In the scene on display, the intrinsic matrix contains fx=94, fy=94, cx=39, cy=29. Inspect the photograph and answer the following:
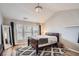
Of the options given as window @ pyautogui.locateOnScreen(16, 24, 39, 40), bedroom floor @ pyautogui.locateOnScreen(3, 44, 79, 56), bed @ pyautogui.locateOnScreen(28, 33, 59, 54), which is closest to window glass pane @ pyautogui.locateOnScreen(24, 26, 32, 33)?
window @ pyautogui.locateOnScreen(16, 24, 39, 40)

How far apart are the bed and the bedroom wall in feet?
0.34

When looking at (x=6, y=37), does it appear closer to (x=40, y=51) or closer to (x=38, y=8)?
(x=40, y=51)

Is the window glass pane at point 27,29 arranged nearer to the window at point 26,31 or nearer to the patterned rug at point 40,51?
the window at point 26,31

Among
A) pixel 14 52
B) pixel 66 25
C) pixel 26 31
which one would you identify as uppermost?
pixel 66 25

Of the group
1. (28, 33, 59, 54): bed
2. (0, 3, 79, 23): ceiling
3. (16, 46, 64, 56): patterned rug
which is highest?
(0, 3, 79, 23): ceiling

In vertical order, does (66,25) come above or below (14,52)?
above

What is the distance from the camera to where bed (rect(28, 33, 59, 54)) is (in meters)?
1.61

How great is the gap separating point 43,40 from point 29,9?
580 mm

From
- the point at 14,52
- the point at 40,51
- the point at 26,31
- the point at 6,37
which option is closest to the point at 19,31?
the point at 26,31

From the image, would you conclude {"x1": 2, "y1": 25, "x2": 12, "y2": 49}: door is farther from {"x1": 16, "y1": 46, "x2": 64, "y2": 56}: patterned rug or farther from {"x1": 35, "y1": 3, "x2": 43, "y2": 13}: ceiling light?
{"x1": 35, "y1": 3, "x2": 43, "y2": 13}: ceiling light

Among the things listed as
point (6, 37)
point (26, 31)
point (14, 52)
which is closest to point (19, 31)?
point (26, 31)

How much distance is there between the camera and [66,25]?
1.65 m

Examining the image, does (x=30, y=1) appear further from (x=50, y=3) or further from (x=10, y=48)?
(x=10, y=48)

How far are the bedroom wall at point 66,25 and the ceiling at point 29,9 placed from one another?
0.09 metres
